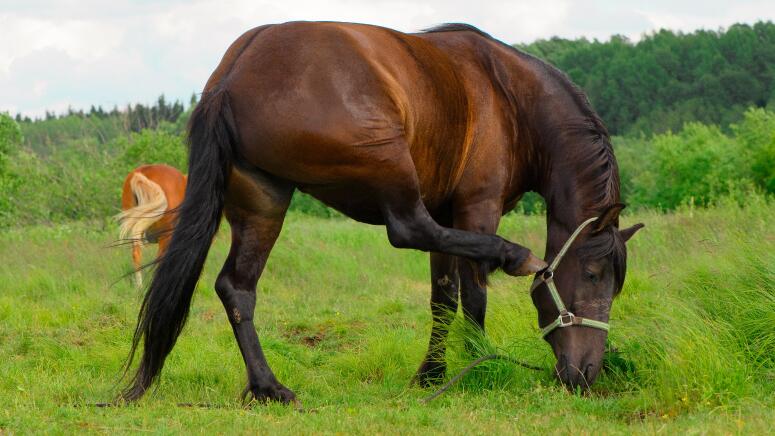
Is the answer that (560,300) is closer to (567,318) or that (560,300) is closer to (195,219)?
(567,318)

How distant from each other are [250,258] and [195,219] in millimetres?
412

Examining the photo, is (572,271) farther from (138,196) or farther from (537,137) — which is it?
(138,196)

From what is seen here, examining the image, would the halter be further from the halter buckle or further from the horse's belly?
the horse's belly

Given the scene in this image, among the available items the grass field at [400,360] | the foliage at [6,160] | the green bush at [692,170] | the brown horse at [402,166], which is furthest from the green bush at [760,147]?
the brown horse at [402,166]

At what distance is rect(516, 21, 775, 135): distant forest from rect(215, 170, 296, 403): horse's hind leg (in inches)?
2624

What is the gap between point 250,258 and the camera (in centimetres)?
476

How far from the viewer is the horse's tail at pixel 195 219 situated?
4.42 meters

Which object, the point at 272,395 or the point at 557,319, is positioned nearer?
the point at 272,395

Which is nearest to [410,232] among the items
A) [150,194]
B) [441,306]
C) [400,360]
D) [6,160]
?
[441,306]

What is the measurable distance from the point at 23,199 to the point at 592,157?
13.0 m

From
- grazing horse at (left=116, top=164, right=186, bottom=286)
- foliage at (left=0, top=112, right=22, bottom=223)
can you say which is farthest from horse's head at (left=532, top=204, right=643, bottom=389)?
foliage at (left=0, top=112, right=22, bottom=223)

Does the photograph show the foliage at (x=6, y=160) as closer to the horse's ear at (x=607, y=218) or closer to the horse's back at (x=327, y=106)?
the horse's back at (x=327, y=106)

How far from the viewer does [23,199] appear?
1583 centimetres

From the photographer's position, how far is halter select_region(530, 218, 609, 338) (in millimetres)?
5137
